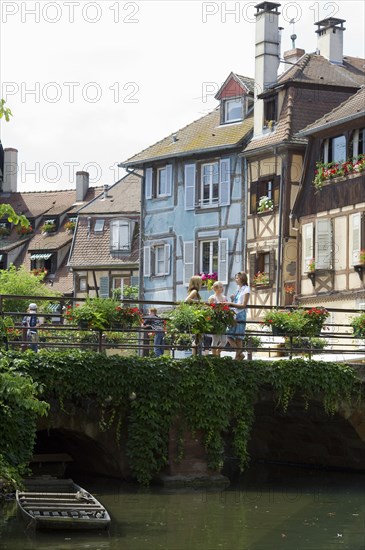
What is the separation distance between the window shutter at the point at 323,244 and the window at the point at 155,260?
11.1 m

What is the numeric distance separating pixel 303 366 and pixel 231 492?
2.95 metres

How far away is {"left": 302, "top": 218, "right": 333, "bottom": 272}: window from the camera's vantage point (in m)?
40.7

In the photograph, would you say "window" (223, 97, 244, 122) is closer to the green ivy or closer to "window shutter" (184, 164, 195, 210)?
"window shutter" (184, 164, 195, 210)

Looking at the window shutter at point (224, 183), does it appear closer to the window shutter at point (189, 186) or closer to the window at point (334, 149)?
the window shutter at point (189, 186)

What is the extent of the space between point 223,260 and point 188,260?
81.2 inches

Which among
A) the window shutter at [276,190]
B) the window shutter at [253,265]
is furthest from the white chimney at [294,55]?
the window shutter at [253,265]

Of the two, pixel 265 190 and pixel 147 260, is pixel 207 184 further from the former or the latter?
pixel 147 260

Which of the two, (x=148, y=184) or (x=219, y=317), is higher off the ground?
(x=148, y=184)

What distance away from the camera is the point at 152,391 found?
23.8 m

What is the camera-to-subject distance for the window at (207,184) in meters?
48.2

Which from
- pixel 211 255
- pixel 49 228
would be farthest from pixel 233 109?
pixel 49 228

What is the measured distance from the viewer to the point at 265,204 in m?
45.2

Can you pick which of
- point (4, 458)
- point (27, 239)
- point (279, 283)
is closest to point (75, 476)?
point (4, 458)

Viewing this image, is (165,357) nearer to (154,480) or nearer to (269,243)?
(154,480)
